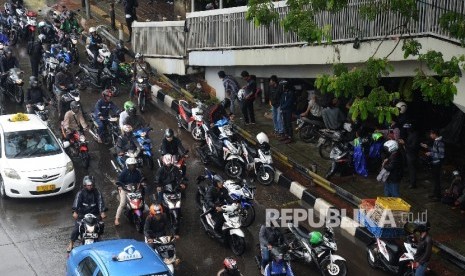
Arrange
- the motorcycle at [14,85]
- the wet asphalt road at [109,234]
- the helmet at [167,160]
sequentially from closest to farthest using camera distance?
1. the wet asphalt road at [109,234]
2. the helmet at [167,160]
3. the motorcycle at [14,85]

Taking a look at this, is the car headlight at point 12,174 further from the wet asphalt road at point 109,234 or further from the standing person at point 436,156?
the standing person at point 436,156

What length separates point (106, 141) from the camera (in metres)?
19.0

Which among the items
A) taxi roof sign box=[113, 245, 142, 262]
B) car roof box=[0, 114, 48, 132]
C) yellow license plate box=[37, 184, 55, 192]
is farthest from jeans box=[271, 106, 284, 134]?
taxi roof sign box=[113, 245, 142, 262]

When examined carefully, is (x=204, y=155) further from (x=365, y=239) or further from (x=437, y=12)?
(x=437, y=12)

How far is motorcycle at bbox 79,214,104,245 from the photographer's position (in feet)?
42.3

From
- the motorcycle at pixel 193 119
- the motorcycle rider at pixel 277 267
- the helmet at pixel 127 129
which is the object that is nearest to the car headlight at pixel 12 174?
the helmet at pixel 127 129

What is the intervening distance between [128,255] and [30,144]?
6513mm

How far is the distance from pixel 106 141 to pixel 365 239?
790 cm

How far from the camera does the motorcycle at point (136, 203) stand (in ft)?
47.2

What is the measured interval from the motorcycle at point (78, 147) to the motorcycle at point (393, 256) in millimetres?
7549

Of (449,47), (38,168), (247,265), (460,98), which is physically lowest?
(247,265)

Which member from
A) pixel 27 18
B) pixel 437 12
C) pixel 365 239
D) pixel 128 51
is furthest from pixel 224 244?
pixel 27 18

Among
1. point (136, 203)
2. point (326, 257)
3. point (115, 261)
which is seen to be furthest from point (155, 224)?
point (326, 257)

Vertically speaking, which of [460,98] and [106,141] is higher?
[460,98]
